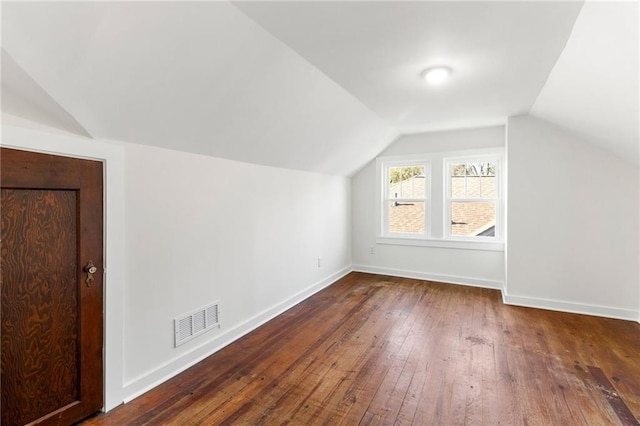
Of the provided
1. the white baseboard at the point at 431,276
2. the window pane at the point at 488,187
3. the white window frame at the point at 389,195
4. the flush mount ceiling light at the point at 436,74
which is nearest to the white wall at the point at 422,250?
the white baseboard at the point at 431,276

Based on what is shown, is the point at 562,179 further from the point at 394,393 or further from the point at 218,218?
the point at 218,218

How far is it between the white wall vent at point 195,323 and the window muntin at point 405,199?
3.38 metres

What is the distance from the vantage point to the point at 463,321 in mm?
3234

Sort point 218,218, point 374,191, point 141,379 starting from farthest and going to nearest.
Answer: point 374,191
point 218,218
point 141,379

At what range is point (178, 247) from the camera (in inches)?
90.6

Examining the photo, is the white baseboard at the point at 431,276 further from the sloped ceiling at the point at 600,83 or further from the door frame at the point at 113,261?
the door frame at the point at 113,261

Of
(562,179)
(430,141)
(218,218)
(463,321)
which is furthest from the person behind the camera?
(430,141)

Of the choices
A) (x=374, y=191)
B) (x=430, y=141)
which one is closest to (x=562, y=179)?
(x=430, y=141)

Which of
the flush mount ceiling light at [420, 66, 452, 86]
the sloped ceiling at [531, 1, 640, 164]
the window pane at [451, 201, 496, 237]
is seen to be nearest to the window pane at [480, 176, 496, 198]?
the window pane at [451, 201, 496, 237]

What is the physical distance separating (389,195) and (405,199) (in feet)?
0.95

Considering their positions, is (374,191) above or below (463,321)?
above

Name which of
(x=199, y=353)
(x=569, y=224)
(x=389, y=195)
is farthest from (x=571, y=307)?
(x=199, y=353)

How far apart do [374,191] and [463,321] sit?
2.60 metres

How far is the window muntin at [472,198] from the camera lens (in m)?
4.48
